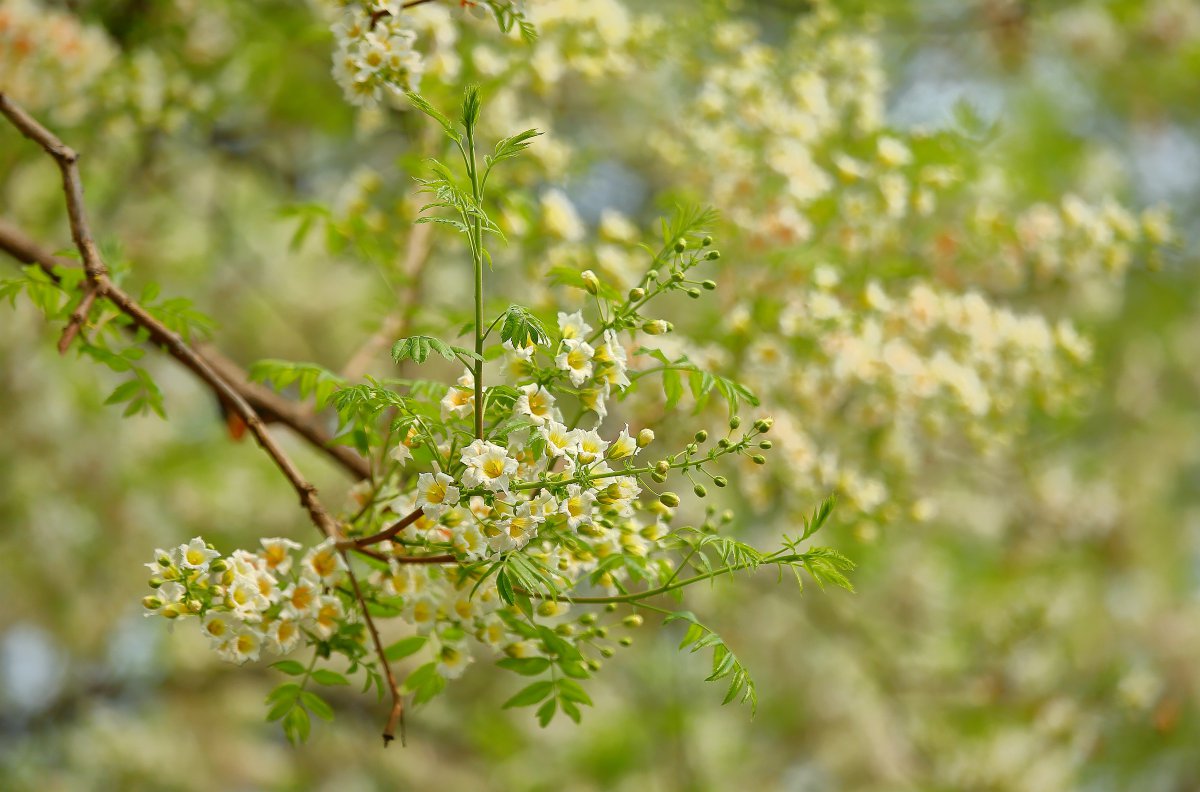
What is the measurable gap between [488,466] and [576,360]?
0.16 metres

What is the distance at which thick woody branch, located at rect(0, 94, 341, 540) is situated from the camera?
4.20 feet

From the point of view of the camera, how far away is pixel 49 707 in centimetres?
432

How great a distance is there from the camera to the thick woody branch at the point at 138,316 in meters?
1.28

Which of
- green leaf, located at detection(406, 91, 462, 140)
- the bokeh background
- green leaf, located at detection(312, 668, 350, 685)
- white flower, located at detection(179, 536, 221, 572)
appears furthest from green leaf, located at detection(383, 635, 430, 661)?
the bokeh background

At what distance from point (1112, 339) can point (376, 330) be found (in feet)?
11.3

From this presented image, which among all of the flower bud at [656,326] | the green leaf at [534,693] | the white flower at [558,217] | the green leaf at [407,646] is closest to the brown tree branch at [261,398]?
the green leaf at [407,646]

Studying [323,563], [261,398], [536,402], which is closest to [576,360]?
[536,402]

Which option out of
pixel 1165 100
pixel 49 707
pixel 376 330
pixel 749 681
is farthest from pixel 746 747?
pixel 749 681

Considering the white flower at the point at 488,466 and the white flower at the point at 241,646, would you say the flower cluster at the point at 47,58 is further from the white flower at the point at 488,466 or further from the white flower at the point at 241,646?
the white flower at the point at 488,466

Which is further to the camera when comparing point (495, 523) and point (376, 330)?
→ point (376, 330)

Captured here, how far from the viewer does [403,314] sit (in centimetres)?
213

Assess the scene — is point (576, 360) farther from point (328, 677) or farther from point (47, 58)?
point (47, 58)

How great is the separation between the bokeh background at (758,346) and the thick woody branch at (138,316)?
639mm

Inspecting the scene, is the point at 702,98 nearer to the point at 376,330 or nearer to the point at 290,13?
the point at 376,330
